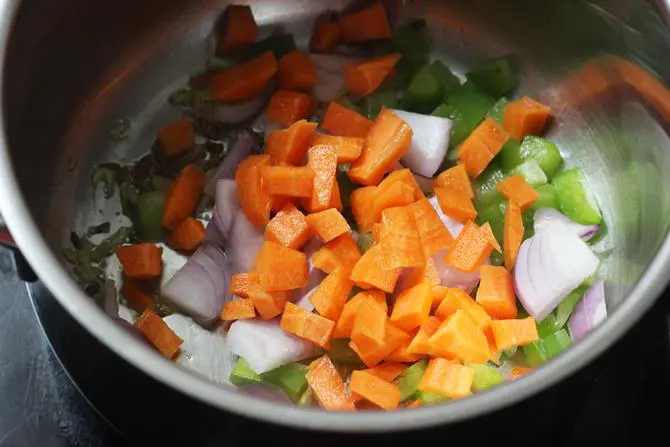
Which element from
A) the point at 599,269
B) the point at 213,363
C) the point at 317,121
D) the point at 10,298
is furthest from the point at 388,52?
the point at 10,298

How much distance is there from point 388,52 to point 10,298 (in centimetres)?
74

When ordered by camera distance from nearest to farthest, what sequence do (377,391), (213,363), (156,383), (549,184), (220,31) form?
(156,383)
(377,391)
(213,363)
(549,184)
(220,31)

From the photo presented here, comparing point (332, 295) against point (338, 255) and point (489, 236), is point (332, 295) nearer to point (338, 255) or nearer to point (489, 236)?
point (338, 255)

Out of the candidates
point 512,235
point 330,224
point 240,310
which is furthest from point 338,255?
point 512,235

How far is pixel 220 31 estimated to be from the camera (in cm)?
144

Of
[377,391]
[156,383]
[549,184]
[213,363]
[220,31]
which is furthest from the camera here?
[220,31]

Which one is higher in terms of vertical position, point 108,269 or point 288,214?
point 288,214

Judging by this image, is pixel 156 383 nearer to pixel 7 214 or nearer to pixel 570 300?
pixel 7 214

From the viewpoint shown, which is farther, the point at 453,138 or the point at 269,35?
the point at 269,35

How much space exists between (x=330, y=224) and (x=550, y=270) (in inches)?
12.5

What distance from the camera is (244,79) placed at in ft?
4.49

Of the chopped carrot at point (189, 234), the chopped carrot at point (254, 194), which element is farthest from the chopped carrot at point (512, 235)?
the chopped carrot at point (189, 234)

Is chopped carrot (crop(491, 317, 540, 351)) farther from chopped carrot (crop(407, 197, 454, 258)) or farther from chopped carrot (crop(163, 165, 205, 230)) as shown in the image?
chopped carrot (crop(163, 165, 205, 230))

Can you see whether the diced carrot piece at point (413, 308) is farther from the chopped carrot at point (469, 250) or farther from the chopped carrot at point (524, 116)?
the chopped carrot at point (524, 116)
